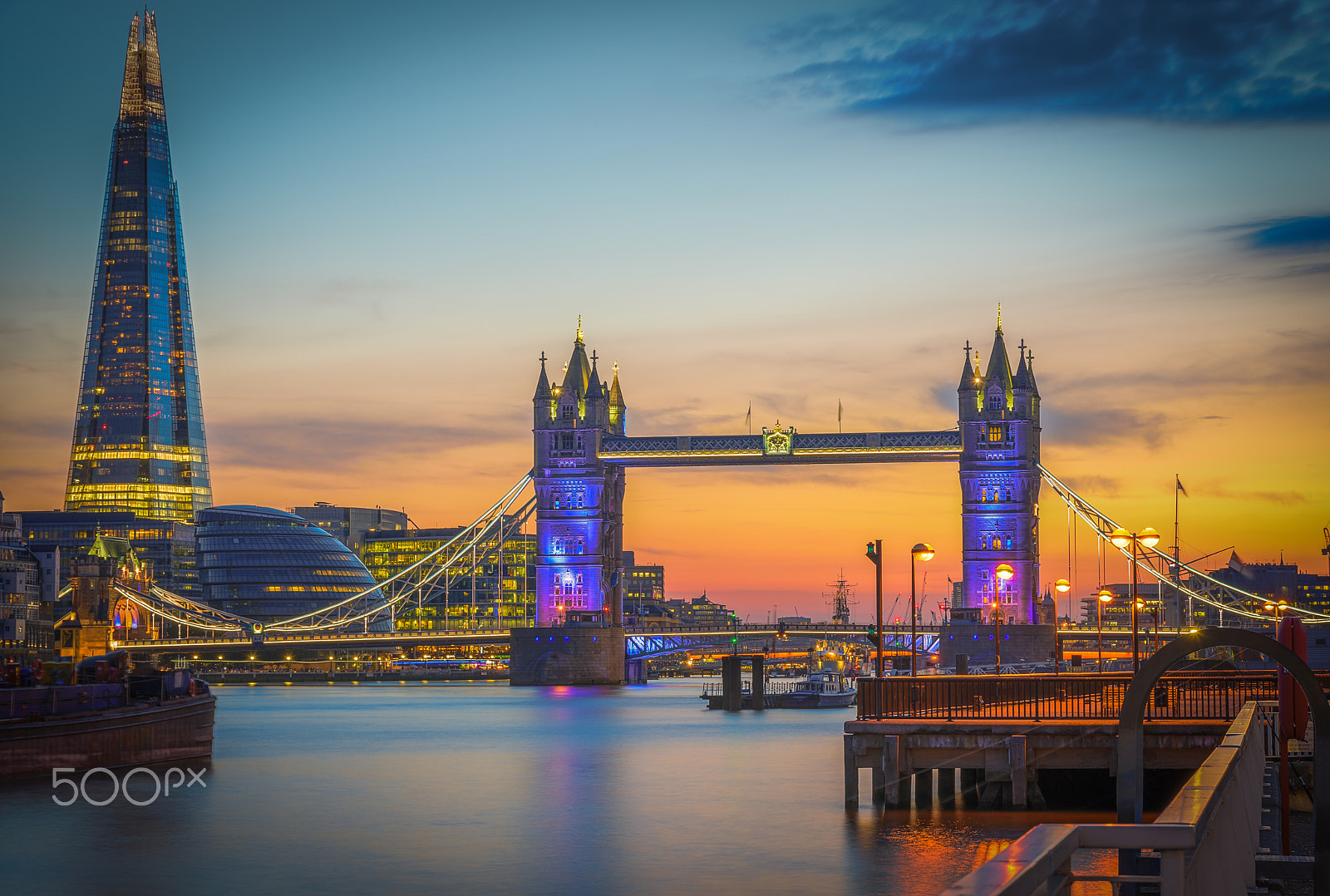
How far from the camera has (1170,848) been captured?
9945 mm

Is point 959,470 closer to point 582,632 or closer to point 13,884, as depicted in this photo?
point 582,632

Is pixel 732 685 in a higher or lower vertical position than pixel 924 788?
lower

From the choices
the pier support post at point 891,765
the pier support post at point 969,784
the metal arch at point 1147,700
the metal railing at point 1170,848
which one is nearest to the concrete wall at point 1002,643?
the pier support post at point 969,784

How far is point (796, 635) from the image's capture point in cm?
13375

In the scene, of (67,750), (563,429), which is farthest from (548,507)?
(67,750)

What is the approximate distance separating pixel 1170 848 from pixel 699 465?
11944 cm

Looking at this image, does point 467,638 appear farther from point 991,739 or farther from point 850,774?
point 991,739

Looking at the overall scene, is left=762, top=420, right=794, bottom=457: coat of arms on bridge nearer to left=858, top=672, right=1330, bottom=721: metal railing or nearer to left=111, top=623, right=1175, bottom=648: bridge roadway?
left=111, top=623, right=1175, bottom=648: bridge roadway

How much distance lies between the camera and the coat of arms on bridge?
12631 cm

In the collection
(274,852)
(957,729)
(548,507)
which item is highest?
(548,507)

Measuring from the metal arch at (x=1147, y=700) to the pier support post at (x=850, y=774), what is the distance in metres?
19.8

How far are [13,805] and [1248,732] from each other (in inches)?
1254

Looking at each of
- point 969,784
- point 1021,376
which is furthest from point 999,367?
point 969,784

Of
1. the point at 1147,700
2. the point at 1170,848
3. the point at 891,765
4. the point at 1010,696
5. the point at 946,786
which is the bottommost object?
the point at 946,786
